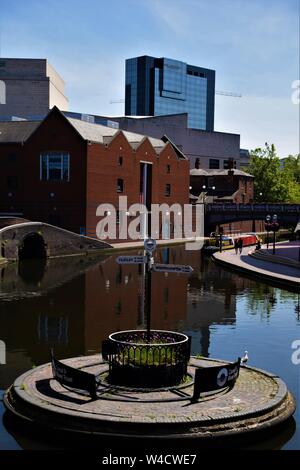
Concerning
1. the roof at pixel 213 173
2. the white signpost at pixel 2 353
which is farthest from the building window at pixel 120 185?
the white signpost at pixel 2 353

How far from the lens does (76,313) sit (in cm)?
2978

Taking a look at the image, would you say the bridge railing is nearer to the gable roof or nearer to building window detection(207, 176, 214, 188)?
the gable roof

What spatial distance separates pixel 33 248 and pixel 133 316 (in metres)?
31.3

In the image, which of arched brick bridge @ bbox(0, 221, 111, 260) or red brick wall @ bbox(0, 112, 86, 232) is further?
red brick wall @ bbox(0, 112, 86, 232)

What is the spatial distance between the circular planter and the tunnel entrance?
41.9 m

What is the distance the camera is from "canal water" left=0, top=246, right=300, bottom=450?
20.2 meters

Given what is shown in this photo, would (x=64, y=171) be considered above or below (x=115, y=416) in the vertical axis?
above

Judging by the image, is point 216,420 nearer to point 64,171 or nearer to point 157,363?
point 157,363

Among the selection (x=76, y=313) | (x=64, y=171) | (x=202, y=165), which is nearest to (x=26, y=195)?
(x=64, y=171)

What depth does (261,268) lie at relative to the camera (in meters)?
48.2

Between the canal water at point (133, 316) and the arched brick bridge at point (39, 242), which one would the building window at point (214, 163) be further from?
the canal water at point (133, 316)

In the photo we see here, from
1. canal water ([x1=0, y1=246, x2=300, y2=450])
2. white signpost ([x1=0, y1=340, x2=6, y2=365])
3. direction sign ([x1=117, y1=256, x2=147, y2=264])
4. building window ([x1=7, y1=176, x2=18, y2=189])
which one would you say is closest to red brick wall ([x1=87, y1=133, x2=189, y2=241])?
building window ([x1=7, y1=176, x2=18, y2=189])
